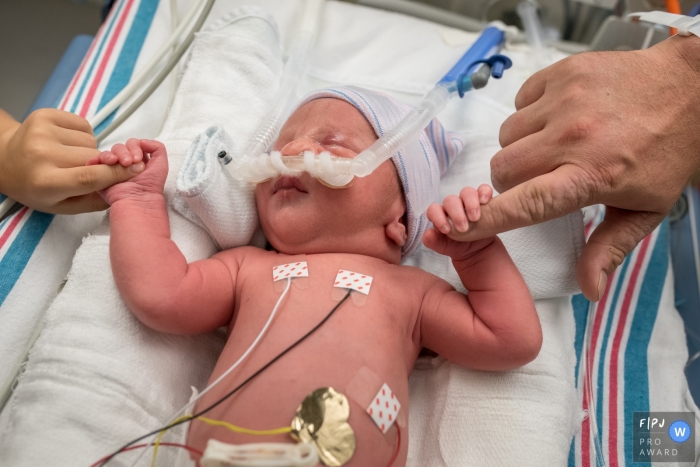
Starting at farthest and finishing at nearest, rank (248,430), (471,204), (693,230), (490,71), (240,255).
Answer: (693,230) → (490,71) → (240,255) → (471,204) → (248,430)

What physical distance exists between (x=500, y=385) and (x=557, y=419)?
0.42 feet

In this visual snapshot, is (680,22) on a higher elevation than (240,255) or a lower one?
higher

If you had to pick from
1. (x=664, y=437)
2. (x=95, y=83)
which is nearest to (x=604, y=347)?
(x=664, y=437)

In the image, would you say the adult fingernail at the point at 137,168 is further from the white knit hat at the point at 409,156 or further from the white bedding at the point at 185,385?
the white knit hat at the point at 409,156

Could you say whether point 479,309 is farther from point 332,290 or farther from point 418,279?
point 332,290

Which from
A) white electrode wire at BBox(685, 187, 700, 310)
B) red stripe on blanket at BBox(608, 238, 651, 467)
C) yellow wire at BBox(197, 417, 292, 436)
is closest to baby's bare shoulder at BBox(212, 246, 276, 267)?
yellow wire at BBox(197, 417, 292, 436)

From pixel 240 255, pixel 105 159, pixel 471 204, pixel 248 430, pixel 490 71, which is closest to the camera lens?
pixel 248 430

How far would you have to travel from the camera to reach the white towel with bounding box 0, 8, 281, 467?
881mm

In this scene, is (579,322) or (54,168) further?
(579,322)

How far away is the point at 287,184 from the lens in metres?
1.11

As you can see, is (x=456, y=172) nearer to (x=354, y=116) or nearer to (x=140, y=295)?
(x=354, y=116)

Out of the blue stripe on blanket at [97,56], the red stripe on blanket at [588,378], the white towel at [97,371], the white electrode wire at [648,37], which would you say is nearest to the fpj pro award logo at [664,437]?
the red stripe on blanket at [588,378]

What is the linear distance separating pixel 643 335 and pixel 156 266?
4.31ft

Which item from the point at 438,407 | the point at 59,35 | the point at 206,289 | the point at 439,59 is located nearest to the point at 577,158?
the point at 438,407
